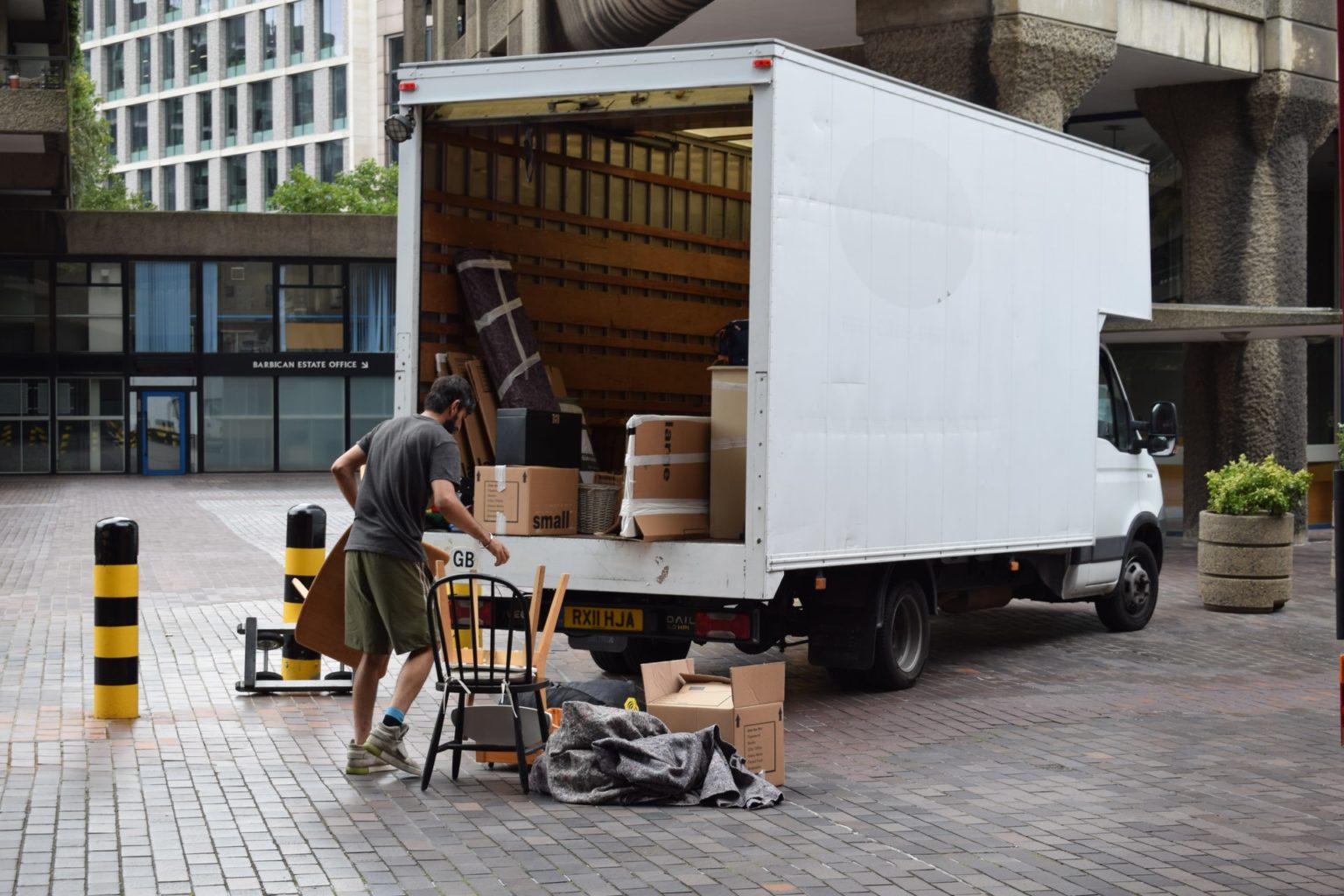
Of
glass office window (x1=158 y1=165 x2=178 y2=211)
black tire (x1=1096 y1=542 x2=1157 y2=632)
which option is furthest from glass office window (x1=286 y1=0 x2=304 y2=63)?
black tire (x1=1096 y1=542 x2=1157 y2=632)

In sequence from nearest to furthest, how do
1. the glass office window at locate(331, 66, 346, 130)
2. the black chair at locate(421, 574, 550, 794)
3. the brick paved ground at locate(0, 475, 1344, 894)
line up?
the brick paved ground at locate(0, 475, 1344, 894) < the black chair at locate(421, 574, 550, 794) < the glass office window at locate(331, 66, 346, 130)

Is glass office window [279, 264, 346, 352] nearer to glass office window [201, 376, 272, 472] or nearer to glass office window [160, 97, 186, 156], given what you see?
glass office window [201, 376, 272, 472]

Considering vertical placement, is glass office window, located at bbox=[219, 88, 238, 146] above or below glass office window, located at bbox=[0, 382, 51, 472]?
above

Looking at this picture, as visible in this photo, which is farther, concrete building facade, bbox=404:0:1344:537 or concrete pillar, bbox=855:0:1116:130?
concrete building facade, bbox=404:0:1344:537

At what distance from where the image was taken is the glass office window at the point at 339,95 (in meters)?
80.5

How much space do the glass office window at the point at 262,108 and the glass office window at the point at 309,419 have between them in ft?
139

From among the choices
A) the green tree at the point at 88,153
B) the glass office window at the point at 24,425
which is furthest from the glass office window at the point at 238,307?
the green tree at the point at 88,153

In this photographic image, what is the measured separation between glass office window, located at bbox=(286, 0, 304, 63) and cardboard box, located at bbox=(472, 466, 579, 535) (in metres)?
76.0

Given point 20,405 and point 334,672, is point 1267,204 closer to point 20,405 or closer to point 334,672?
point 334,672

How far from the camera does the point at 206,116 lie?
8525 centimetres

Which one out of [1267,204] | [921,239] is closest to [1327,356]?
[1267,204]

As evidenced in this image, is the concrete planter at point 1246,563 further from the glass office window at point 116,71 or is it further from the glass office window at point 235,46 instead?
the glass office window at point 116,71

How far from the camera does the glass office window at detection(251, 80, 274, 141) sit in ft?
272

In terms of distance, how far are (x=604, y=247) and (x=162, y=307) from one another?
33230mm
